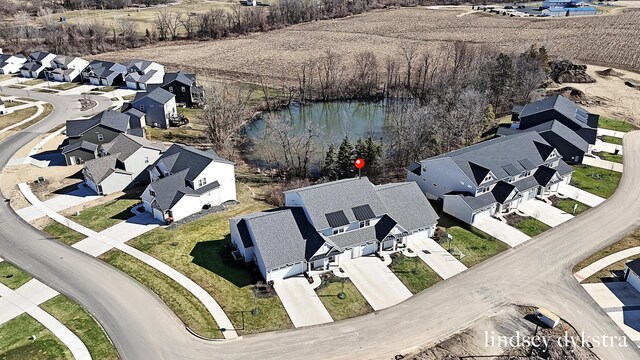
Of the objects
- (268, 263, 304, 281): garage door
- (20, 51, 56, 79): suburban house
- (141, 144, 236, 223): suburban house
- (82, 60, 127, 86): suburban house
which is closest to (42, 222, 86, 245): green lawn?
(141, 144, 236, 223): suburban house

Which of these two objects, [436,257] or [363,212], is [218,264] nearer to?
[363,212]

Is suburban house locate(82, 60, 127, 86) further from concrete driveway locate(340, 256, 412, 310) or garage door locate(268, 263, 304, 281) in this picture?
concrete driveway locate(340, 256, 412, 310)

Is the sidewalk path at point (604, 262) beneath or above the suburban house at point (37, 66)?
beneath

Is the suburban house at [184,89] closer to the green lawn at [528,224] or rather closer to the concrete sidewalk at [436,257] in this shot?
the concrete sidewalk at [436,257]

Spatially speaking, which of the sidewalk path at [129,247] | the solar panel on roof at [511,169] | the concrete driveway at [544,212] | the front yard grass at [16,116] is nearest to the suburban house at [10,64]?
the front yard grass at [16,116]

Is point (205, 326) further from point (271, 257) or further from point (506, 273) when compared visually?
point (506, 273)

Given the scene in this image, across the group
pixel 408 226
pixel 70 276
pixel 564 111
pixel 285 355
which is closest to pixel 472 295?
pixel 408 226

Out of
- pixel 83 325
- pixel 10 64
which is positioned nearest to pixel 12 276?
pixel 83 325
